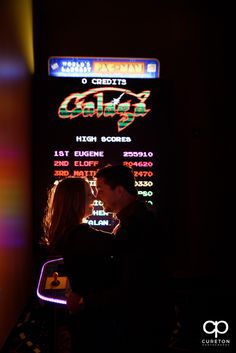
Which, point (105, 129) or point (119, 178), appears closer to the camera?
point (119, 178)

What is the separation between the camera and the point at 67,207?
197 cm

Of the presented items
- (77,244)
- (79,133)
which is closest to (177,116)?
(79,133)

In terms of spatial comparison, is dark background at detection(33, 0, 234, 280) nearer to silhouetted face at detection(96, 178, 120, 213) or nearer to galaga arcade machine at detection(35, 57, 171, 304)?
galaga arcade machine at detection(35, 57, 171, 304)

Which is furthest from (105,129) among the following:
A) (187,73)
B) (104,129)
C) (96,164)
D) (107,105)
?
(187,73)

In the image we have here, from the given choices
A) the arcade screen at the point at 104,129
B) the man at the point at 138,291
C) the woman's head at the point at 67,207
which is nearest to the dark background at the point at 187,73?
the arcade screen at the point at 104,129

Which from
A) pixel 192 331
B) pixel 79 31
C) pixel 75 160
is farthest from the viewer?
pixel 79 31

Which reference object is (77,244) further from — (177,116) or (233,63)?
(233,63)

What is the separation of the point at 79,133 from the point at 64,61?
2.61 feet

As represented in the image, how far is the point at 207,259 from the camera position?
486 centimetres

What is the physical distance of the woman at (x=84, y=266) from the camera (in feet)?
5.37

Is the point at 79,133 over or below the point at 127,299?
over

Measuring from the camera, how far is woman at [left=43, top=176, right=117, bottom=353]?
1.64 metres

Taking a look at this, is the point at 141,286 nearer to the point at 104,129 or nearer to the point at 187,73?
the point at 104,129

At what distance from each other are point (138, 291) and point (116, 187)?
1.66ft
